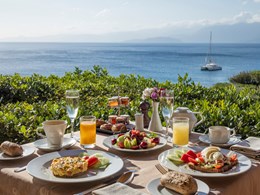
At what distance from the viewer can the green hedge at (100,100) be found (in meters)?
3.26

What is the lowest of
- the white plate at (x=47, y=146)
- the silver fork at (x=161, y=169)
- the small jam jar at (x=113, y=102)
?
the silver fork at (x=161, y=169)

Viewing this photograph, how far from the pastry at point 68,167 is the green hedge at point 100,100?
151 cm

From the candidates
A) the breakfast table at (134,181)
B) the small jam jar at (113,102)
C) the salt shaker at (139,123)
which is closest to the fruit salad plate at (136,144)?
the breakfast table at (134,181)

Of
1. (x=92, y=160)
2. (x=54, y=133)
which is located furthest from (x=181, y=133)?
(x=54, y=133)

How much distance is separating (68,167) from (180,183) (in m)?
0.50

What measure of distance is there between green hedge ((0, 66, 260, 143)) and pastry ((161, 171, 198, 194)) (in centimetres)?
178

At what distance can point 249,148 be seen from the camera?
193 cm

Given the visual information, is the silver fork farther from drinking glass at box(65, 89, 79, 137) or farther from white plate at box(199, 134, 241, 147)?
drinking glass at box(65, 89, 79, 137)

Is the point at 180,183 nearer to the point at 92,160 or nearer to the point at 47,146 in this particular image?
the point at 92,160

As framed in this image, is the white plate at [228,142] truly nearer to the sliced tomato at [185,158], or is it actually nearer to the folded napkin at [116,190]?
the sliced tomato at [185,158]

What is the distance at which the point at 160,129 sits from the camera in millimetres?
2477

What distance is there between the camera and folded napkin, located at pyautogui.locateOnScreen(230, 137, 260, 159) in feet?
6.28

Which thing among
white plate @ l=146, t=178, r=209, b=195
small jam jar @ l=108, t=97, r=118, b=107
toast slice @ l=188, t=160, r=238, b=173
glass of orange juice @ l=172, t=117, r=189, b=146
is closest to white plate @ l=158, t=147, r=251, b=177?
toast slice @ l=188, t=160, r=238, b=173

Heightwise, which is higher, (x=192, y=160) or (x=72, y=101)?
(x=72, y=101)
